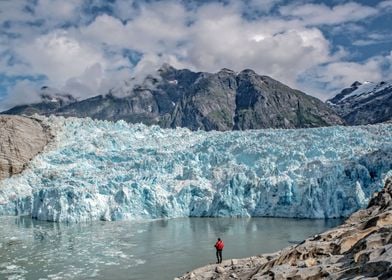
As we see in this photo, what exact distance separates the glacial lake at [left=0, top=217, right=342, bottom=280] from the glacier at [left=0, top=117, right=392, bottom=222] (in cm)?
128

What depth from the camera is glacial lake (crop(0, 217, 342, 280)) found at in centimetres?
1594

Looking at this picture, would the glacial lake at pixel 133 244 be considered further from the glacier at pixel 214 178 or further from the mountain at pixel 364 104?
the mountain at pixel 364 104

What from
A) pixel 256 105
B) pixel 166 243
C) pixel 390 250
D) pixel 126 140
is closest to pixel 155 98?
pixel 256 105

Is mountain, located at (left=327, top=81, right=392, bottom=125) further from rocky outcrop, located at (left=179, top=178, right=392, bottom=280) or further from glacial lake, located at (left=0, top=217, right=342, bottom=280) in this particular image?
rocky outcrop, located at (left=179, top=178, right=392, bottom=280)

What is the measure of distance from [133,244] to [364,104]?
411ft

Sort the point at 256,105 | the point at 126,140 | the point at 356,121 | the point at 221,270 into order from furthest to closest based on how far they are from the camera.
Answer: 1. the point at 256,105
2. the point at 356,121
3. the point at 126,140
4. the point at 221,270

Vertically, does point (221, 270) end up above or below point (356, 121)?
below

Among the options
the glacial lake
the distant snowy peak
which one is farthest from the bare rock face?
the distant snowy peak

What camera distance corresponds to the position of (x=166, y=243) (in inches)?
812

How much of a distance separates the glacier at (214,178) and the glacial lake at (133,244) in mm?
1276

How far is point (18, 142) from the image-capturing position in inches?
1671

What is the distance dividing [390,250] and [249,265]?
6739 mm

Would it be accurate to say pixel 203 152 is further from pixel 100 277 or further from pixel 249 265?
pixel 249 265

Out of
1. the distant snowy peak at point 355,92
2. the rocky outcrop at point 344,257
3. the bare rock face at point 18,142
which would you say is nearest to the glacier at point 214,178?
the bare rock face at point 18,142
